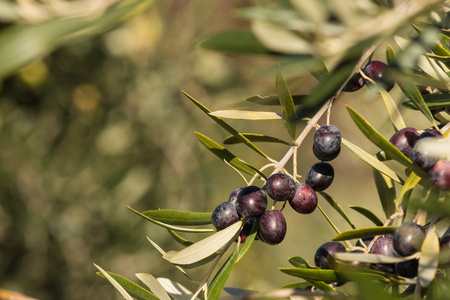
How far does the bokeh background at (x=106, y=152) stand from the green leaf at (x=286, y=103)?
1.05 meters

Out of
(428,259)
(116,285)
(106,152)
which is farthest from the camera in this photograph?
(106,152)

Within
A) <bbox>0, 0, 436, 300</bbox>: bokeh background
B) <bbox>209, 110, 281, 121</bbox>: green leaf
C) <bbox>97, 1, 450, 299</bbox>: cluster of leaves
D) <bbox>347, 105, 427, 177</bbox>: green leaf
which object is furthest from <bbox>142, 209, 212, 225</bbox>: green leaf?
<bbox>0, 0, 436, 300</bbox>: bokeh background

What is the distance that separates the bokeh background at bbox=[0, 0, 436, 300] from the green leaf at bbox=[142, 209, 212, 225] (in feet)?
3.34

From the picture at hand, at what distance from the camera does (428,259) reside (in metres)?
0.40

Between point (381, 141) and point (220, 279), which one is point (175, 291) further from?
point (381, 141)

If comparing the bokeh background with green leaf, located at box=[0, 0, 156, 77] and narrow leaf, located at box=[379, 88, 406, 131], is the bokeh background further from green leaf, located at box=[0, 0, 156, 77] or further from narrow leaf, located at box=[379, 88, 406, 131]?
green leaf, located at box=[0, 0, 156, 77]

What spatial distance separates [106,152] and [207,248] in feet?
4.31

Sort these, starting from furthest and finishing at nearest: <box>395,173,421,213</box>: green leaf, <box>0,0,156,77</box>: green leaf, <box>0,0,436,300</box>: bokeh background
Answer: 1. <box>0,0,436,300</box>: bokeh background
2. <box>395,173,421,213</box>: green leaf
3. <box>0,0,156,77</box>: green leaf

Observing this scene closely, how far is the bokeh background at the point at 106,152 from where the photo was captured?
164 centimetres

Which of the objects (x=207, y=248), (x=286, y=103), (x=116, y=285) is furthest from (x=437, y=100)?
(x=116, y=285)

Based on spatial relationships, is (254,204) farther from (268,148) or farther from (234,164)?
(268,148)

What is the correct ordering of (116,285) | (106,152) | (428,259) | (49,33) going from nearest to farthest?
(49,33) → (428,259) → (116,285) → (106,152)

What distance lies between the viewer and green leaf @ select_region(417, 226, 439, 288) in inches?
15.0

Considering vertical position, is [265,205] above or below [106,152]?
above
